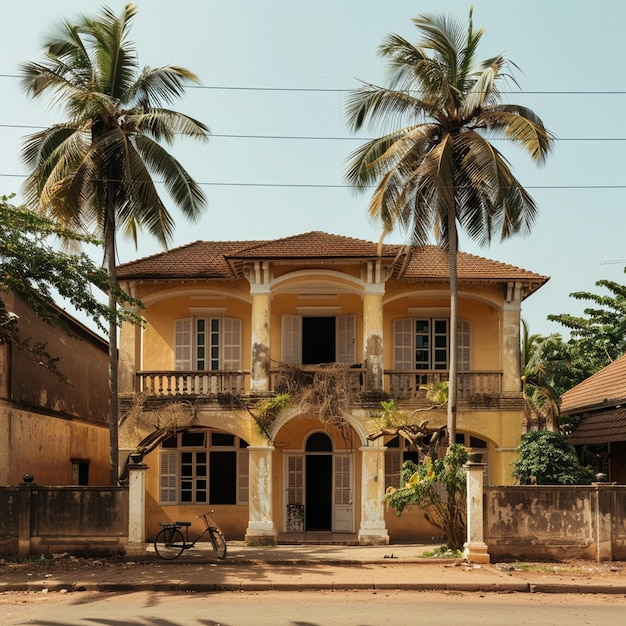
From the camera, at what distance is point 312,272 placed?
20.2 meters

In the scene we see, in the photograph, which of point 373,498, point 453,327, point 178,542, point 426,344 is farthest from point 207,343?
point 453,327

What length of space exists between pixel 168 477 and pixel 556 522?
9960 millimetres

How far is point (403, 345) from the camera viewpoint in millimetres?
22266

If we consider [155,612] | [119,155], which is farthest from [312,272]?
[155,612]

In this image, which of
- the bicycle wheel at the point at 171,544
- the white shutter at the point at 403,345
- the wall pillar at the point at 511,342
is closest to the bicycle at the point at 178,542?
the bicycle wheel at the point at 171,544

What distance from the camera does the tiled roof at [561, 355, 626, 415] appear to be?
2231 centimetres

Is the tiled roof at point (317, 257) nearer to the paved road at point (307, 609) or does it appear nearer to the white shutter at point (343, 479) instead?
the white shutter at point (343, 479)

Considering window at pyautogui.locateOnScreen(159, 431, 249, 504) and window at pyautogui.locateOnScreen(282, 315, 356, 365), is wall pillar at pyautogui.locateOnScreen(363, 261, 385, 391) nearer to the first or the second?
window at pyautogui.locateOnScreen(282, 315, 356, 365)

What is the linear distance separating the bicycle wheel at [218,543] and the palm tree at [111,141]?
345 cm

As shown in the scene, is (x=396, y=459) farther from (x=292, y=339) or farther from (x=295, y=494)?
(x=292, y=339)

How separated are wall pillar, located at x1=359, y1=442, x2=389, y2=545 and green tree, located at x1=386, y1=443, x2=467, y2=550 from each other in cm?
275

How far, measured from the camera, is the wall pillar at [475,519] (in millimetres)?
15711

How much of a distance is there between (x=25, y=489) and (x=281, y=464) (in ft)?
24.3

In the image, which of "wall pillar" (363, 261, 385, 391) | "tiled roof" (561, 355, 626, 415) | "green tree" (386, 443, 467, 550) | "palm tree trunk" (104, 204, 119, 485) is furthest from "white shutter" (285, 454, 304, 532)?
"tiled roof" (561, 355, 626, 415)
